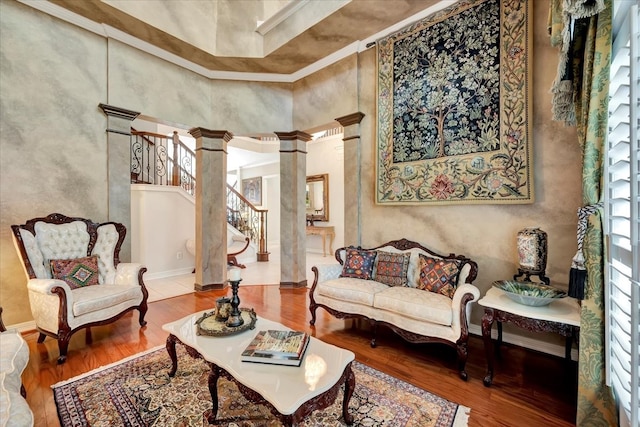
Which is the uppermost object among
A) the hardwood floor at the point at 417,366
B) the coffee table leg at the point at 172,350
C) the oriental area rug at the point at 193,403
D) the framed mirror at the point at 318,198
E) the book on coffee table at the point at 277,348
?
the framed mirror at the point at 318,198

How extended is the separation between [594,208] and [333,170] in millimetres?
6343

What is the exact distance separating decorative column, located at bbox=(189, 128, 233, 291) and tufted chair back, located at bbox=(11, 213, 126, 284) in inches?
48.2

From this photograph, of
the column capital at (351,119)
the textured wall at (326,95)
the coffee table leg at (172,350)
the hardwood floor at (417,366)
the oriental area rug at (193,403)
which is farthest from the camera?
the textured wall at (326,95)

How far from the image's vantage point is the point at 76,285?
2.87 meters

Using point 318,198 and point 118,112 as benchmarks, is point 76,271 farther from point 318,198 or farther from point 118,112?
point 318,198

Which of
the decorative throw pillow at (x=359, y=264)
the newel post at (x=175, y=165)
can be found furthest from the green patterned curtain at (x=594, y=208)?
the newel post at (x=175, y=165)

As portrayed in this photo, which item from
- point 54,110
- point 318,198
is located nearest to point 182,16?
point 54,110

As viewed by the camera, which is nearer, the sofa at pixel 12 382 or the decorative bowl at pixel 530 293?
the sofa at pixel 12 382

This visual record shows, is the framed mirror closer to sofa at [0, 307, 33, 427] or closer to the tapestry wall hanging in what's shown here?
the tapestry wall hanging

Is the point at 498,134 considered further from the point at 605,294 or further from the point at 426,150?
the point at 605,294

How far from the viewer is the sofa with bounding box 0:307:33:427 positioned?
3.81ft

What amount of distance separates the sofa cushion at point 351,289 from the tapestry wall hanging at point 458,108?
108 cm

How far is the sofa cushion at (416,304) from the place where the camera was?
90.5 inches

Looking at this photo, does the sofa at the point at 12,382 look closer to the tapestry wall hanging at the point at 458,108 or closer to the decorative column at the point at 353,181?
the decorative column at the point at 353,181
